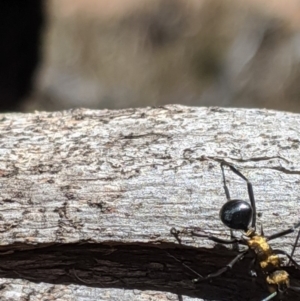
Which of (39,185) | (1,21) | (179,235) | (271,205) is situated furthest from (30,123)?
(1,21)

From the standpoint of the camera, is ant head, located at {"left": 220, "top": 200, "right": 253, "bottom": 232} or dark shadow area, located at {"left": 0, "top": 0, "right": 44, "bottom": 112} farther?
dark shadow area, located at {"left": 0, "top": 0, "right": 44, "bottom": 112}

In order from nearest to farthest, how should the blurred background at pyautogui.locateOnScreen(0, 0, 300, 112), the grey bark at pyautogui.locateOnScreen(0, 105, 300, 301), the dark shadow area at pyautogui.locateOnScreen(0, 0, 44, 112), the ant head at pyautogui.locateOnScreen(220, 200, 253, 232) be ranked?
the ant head at pyautogui.locateOnScreen(220, 200, 253, 232)
the grey bark at pyautogui.locateOnScreen(0, 105, 300, 301)
the blurred background at pyautogui.locateOnScreen(0, 0, 300, 112)
the dark shadow area at pyautogui.locateOnScreen(0, 0, 44, 112)

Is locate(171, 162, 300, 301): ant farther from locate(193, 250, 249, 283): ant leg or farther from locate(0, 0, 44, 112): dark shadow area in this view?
locate(0, 0, 44, 112): dark shadow area

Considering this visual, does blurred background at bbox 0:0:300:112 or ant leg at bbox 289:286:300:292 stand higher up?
blurred background at bbox 0:0:300:112

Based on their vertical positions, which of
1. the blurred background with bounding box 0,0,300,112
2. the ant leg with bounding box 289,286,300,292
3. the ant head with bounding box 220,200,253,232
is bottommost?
the ant leg with bounding box 289,286,300,292

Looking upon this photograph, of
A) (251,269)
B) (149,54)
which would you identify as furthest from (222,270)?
(149,54)

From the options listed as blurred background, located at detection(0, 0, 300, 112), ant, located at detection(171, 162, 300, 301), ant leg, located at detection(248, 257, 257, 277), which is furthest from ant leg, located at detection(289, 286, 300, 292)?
blurred background, located at detection(0, 0, 300, 112)

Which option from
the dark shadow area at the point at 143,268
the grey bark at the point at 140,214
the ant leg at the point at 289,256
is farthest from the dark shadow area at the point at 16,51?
the ant leg at the point at 289,256

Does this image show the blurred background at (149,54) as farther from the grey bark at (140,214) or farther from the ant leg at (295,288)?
the ant leg at (295,288)
